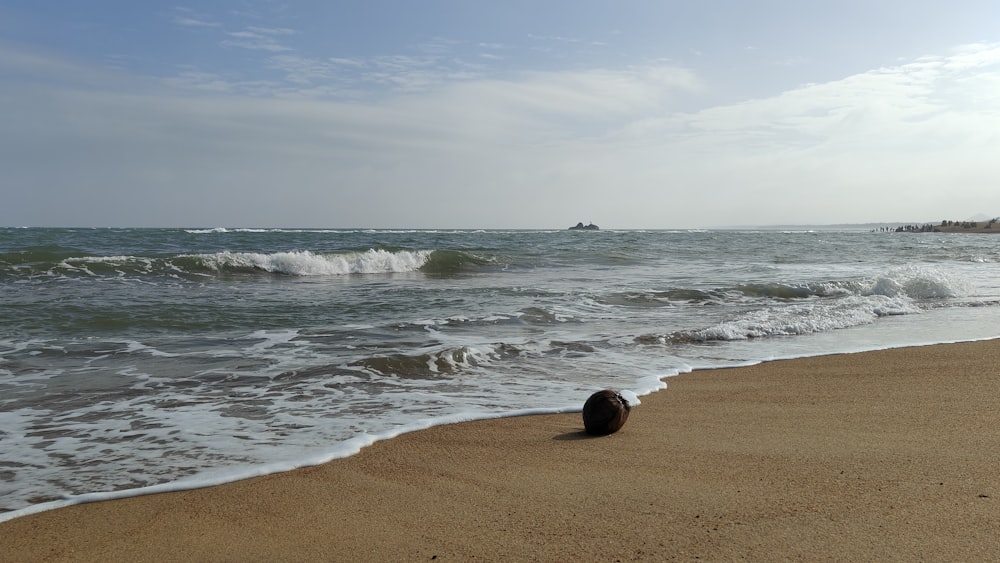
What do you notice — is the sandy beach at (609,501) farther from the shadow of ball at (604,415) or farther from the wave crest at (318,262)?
the wave crest at (318,262)

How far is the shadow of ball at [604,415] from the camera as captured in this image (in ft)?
14.3

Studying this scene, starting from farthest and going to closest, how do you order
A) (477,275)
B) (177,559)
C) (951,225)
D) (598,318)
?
(951,225)
(477,275)
(598,318)
(177,559)

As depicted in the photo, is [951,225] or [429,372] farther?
[951,225]

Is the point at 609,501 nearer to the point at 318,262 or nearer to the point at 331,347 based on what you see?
the point at 331,347

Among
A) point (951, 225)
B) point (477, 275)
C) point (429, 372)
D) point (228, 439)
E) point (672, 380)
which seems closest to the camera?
point (228, 439)

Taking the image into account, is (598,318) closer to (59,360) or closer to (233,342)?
(233,342)

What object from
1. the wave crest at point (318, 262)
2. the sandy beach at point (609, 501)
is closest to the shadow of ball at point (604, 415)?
the sandy beach at point (609, 501)

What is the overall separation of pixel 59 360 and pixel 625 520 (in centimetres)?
655

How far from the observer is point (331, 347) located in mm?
7934

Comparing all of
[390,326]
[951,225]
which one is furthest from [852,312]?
[951,225]

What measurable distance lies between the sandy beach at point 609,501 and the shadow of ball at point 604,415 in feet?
0.21

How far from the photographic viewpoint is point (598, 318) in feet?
33.9

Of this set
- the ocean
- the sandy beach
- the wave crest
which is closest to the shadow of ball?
the sandy beach

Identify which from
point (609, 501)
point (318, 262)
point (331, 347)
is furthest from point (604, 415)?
point (318, 262)
